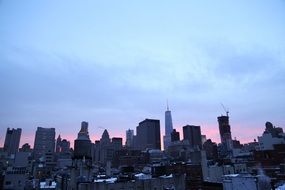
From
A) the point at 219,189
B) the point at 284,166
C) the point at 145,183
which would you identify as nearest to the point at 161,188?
the point at 145,183

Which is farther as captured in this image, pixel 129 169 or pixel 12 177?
pixel 129 169

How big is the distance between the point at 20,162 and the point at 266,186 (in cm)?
9812

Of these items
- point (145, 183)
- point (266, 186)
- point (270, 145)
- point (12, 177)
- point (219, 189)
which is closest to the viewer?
point (266, 186)

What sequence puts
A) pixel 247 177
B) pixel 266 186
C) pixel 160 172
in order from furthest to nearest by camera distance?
pixel 160 172 → pixel 247 177 → pixel 266 186

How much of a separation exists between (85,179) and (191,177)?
34.2m

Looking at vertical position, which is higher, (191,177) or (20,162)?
(20,162)

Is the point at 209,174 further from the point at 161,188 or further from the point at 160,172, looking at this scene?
the point at 161,188

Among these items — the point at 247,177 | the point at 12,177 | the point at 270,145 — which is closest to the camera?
the point at 247,177

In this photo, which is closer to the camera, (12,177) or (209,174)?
(12,177)

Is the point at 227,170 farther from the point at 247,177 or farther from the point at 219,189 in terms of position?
the point at 247,177

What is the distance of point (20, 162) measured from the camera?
350ft

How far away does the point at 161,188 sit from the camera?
6869cm

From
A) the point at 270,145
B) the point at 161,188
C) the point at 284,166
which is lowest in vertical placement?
the point at 161,188

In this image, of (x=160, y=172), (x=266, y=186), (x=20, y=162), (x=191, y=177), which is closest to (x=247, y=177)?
(x=266, y=186)
